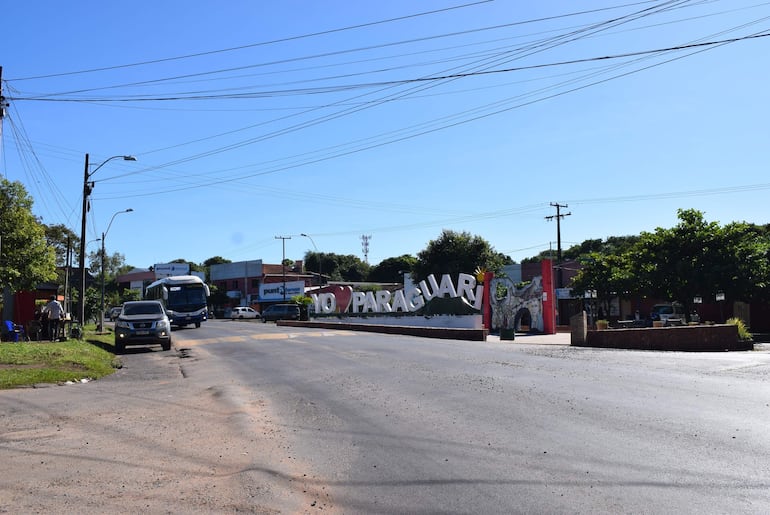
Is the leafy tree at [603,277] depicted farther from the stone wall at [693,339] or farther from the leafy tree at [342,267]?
the leafy tree at [342,267]

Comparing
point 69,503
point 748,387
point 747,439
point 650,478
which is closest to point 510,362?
point 748,387

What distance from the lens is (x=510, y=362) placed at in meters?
16.7

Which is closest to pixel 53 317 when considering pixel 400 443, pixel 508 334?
pixel 400 443

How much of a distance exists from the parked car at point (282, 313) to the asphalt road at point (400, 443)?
142 ft

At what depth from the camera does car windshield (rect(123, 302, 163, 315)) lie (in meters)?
23.5

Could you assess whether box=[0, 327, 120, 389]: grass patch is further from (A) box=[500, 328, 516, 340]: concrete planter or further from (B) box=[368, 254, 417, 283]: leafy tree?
(B) box=[368, 254, 417, 283]: leafy tree

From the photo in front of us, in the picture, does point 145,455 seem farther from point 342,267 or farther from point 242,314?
point 342,267

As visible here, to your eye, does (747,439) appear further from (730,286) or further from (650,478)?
(730,286)

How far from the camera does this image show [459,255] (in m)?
67.6

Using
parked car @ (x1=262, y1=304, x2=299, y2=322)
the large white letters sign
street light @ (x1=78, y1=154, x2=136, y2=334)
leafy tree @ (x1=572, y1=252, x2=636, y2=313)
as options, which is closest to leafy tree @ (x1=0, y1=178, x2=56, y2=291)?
street light @ (x1=78, y1=154, x2=136, y2=334)

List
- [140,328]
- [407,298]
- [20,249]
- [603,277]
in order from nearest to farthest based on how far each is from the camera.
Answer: [140,328]
[20,249]
[603,277]
[407,298]

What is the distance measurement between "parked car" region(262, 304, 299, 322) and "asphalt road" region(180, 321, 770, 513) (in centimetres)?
4216

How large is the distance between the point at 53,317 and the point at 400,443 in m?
19.4

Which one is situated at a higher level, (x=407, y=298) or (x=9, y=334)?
(x=407, y=298)
